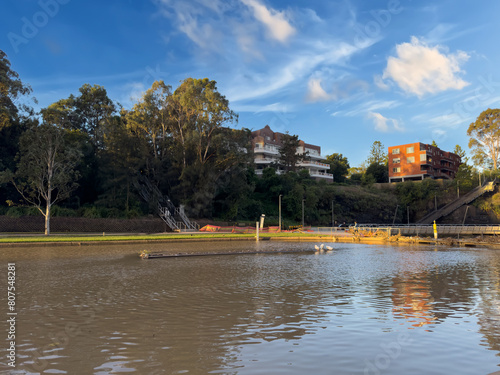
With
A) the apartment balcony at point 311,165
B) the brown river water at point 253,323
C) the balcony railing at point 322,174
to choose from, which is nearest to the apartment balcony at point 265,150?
the apartment balcony at point 311,165

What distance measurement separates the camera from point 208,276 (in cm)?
1605

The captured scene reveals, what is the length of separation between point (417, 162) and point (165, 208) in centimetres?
7137

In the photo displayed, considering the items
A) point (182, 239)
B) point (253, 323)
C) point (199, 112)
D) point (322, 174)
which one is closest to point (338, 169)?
point (322, 174)

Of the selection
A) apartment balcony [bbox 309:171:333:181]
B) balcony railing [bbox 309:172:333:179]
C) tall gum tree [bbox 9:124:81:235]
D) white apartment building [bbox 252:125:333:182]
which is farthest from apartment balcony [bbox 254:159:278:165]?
tall gum tree [bbox 9:124:81:235]

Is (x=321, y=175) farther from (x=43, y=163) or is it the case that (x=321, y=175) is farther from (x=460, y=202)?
(x=43, y=163)

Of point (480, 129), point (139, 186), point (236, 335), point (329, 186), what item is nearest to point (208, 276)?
point (236, 335)

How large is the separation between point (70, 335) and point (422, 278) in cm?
1377

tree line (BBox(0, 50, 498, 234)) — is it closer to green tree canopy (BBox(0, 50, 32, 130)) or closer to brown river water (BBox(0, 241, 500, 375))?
green tree canopy (BBox(0, 50, 32, 130))

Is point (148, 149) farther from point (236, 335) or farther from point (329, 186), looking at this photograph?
point (236, 335)

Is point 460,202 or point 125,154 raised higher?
point 125,154

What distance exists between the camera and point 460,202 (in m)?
77.5

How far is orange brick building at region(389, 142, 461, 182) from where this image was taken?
97.4 metres

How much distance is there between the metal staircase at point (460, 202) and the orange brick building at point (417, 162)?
1816cm

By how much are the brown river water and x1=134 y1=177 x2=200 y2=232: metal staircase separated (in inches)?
1443
